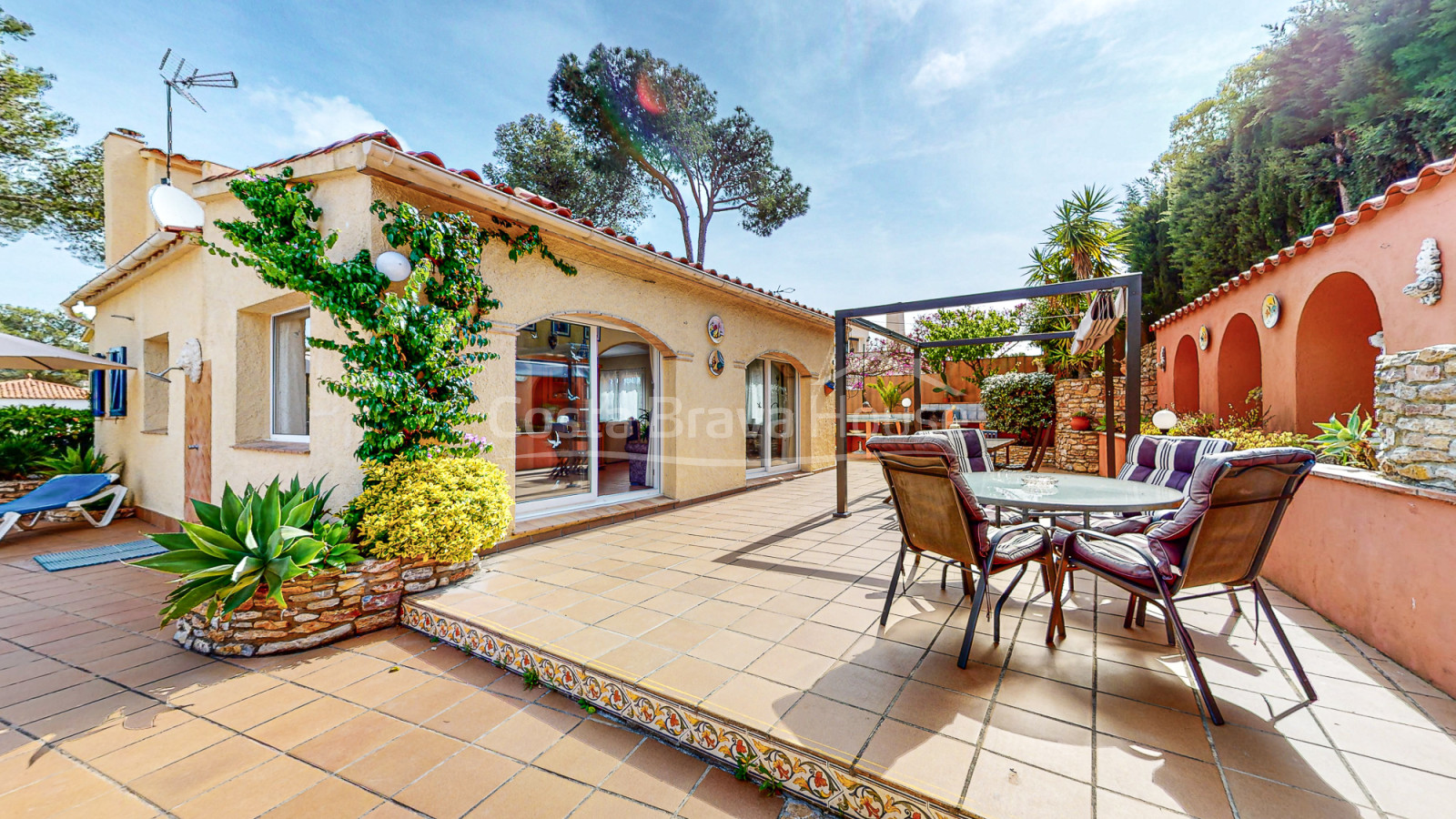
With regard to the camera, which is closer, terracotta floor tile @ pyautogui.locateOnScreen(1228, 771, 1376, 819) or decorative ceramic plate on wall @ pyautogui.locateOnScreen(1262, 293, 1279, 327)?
terracotta floor tile @ pyautogui.locateOnScreen(1228, 771, 1376, 819)

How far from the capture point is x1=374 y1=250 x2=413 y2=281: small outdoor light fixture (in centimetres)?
397

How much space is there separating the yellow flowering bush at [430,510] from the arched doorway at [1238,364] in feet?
31.5

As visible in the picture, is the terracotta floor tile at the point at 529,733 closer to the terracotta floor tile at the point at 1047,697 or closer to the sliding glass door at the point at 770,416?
the terracotta floor tile at the point at 1047,697

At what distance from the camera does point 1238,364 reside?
7477 millimetres

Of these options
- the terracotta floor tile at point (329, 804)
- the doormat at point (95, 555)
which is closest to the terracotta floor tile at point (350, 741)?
the terracotta floor tile at point (329, 804)

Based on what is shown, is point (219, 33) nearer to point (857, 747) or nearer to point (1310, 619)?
point (857, 747)

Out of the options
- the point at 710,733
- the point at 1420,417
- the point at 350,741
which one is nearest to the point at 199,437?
the point at 350,741

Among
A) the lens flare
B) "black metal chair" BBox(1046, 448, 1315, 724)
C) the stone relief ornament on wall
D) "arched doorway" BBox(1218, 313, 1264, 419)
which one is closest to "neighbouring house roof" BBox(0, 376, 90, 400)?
the lens flare

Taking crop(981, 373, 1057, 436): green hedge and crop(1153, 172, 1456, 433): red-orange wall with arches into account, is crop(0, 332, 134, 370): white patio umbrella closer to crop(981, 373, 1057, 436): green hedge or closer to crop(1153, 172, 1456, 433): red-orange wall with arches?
crop(1153, 172, 1456, 433): red-orange wall with arches

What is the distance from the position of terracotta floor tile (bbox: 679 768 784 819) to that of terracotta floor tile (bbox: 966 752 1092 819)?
0.71 metres

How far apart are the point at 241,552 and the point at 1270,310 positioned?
994 centimetres

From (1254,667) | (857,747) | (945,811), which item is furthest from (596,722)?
(1254,667)

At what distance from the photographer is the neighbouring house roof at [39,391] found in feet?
46.3

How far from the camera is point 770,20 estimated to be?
9.74 m
